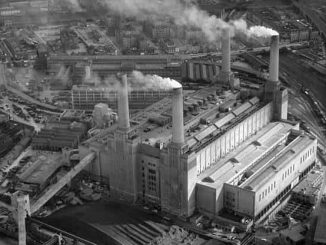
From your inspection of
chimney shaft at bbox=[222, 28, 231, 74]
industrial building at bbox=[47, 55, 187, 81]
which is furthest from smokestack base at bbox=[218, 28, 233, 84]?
industrial building at bbox=[47, 55, 187, 81]

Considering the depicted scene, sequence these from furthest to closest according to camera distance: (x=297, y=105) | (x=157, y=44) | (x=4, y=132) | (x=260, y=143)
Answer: (x=157, y=44)
(x=297, y=105)
(x=4, y=132)
(x=260, y=143)

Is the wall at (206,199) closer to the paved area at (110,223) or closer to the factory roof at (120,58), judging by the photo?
the paved area at (110,223)

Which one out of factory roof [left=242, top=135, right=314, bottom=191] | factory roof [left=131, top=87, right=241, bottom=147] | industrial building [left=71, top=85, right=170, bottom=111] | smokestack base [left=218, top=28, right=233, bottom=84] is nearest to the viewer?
factory roof [left=242, top=135, right=314, bottom=191]

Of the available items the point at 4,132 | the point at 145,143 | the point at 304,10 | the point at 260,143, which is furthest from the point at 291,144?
the point at 304,10

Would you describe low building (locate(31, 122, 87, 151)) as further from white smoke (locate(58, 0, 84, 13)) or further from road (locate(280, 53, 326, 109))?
white smoke (locate(58, 0, 84, 13))

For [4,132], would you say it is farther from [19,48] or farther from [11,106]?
[19,48]

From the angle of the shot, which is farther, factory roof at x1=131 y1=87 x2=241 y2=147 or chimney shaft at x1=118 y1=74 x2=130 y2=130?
factory roof at x1=131 y1=87 x2=241 y2=147

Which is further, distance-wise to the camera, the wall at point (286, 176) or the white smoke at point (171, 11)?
the white smoke at point (171, 11)

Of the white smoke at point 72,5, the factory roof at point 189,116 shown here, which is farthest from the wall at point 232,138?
the white smoke at point 72,5
